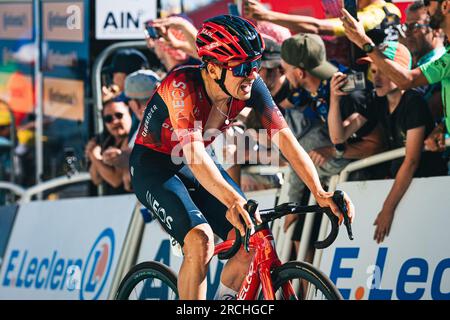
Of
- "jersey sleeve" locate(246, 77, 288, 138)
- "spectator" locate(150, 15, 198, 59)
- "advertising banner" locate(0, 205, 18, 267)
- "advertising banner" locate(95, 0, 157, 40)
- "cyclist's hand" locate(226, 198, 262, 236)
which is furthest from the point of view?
"advertising banner" locate(0, 205, 18, 267)

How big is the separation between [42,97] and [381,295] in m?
7.22

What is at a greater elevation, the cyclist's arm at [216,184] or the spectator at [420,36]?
the spectator at [420,36]

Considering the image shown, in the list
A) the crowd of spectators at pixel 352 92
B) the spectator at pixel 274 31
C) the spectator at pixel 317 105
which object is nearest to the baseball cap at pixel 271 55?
the crowd of spectators at pixel 352 92

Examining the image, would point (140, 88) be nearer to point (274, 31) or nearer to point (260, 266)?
point (274, 31)

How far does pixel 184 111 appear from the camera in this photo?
605 cm

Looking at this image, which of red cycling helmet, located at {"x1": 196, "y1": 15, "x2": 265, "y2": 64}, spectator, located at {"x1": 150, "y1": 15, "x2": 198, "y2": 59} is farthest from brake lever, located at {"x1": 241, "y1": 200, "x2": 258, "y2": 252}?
spectator, located at {"x1": 150, "y1": 15, "x2": 198, "y2": 59}

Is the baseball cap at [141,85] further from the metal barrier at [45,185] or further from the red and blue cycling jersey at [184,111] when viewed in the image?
the red and blue cycling jersey at [184,111]

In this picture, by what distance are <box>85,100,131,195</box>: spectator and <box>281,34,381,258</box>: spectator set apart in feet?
7.88

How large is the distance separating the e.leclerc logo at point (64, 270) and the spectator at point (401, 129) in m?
3.22

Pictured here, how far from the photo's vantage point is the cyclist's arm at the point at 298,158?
6.00 meters

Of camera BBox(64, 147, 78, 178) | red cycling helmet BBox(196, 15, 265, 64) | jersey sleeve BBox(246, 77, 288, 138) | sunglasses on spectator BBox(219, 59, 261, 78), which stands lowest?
camera BBox(64, 147, 78, 178)

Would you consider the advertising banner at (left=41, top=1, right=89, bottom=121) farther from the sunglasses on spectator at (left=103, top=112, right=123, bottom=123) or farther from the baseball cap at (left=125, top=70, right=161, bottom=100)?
the baseball cap at (left=125, top=70, right=161, bottom=100)

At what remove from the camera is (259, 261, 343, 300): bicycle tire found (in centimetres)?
553
